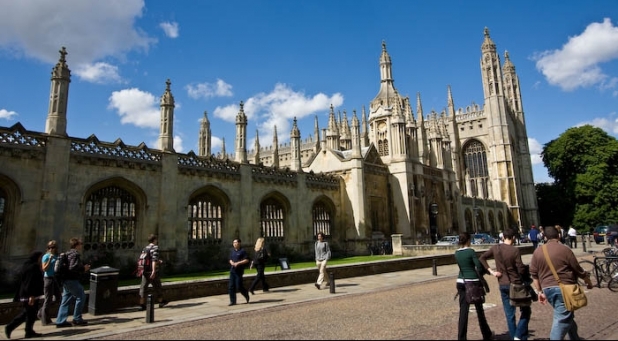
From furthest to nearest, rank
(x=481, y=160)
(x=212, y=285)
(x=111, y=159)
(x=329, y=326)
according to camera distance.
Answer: (x=481, y=160) < (x=111, y=159) < (x=212, y=285) < (x=329, y=326)

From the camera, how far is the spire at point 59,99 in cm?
1396

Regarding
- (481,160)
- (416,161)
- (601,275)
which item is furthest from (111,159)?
(481,160)

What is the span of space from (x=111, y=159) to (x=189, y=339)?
10.8m

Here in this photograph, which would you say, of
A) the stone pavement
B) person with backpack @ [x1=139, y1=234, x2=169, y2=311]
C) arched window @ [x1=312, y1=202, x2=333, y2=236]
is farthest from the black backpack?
arched window @ [x1=312, y1=202, x2=333, y2=236]

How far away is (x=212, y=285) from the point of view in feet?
37.2

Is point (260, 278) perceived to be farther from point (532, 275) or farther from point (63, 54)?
point (63, 54)

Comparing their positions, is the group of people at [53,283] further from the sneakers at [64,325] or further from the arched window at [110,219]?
the arched window at [110,219]

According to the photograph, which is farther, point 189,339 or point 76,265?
point 76,265

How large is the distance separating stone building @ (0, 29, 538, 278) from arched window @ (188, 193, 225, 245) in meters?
0.05

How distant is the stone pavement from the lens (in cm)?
750

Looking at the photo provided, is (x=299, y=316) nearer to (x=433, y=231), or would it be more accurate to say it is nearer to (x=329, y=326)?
(x=329, y=326)

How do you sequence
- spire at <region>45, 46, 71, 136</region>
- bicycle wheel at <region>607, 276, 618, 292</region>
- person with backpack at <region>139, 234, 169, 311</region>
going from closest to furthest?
person with backpack at <region>139, 234, 169, 311</region> → bicycle wheel at <region>607, 276, 618, 292</region> → spire at <region>45, 46, 71, 136</region>

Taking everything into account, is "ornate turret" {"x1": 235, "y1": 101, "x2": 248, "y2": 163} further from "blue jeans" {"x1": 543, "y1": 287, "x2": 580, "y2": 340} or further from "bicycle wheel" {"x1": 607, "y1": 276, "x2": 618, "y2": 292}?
"blue jeans" {"x1": 543, "y1": 287, "x2": 580, "y2": 340}

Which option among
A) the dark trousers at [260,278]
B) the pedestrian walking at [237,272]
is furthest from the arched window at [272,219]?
the pedestrian walking at [237,272]
